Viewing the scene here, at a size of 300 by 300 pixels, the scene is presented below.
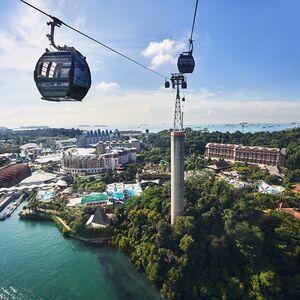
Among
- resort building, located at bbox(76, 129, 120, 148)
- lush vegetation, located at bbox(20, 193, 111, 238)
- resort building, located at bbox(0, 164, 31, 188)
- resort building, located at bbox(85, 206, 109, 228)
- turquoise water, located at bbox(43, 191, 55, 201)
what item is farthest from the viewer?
resort building, located at bbox(76, 129, 120, 148)

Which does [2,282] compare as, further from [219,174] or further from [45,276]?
[219,174]

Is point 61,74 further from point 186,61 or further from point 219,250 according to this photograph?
point 219,250

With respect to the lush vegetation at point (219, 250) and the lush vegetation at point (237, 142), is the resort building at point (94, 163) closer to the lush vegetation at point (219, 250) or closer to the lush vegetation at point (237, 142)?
the lush vegetation at point (237, 142)

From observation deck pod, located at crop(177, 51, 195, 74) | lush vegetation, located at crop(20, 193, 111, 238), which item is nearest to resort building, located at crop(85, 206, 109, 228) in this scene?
lush vegetation, located at crop(20, 193, 111, 238)

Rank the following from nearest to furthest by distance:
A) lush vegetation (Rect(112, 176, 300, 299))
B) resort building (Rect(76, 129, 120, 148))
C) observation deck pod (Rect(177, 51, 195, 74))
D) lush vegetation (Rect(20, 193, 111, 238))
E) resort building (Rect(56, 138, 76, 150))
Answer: observation deck pod (Rect(177, 51, 195, 74)), lush vegetation (Rect(112, 176, 300, 299)), lush vegetation (Rect(20, 193, 111, 238)), resort building (Rect(56, 138, 76, 150)), resort building (Rect(76, 129, 120, 148))

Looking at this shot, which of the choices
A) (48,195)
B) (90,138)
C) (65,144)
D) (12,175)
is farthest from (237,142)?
(65,144)

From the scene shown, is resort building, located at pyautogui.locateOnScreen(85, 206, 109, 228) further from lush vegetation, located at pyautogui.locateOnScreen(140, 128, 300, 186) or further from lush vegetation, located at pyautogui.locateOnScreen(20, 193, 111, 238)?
lush vegetation, located at pyautogui.locateOnScreen(140, 128, 300, 186)
